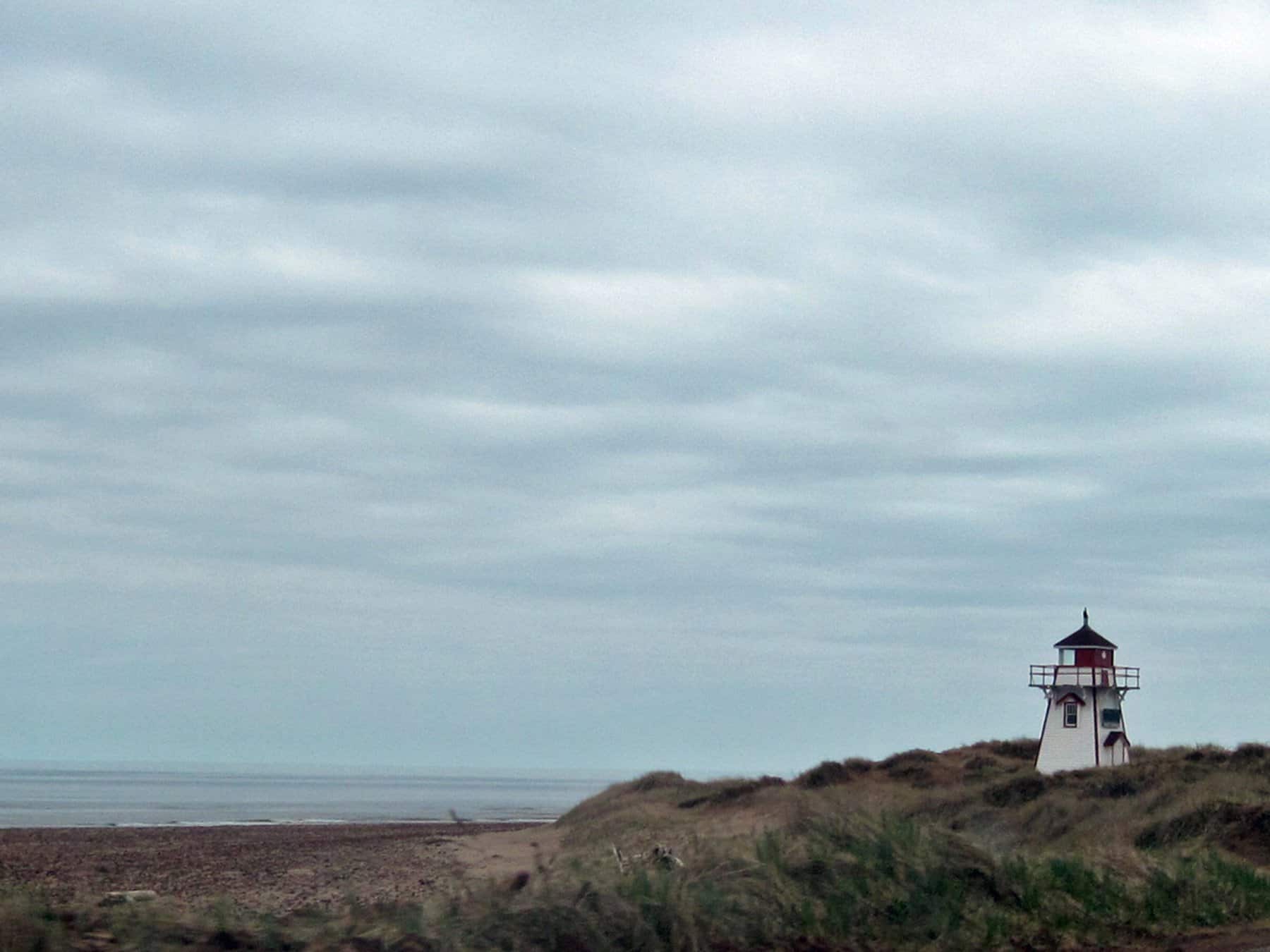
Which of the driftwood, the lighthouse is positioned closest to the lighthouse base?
the lighthouse

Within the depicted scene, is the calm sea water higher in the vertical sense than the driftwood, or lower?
Result: lower

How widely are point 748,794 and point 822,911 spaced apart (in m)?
28.8

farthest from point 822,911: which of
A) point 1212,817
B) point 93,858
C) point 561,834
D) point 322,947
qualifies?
point 561,834

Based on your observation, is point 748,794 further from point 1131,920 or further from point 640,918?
point 640,918

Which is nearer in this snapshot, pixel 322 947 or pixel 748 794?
pixel 322 947

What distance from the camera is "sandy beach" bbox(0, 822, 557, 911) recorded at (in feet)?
71.1

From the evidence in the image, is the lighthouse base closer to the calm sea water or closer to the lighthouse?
the lighthouse

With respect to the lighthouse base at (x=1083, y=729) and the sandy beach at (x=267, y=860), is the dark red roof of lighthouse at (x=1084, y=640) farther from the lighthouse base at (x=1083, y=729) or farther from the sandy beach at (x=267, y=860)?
the sandy beach at (x=267, y=860)

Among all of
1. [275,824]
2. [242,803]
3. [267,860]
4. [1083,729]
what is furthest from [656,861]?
[242,803]

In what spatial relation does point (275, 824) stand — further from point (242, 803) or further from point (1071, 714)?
point (1071, 714)

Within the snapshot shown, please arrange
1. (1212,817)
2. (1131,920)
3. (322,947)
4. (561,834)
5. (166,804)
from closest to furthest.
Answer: (322,947) → (1131,920) → (1212,817) → (561,834) → (166,804)

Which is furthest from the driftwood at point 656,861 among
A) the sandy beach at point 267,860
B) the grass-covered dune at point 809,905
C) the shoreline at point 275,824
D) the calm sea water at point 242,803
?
the shoreline at point 275,824

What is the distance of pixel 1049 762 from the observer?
50.6 meters

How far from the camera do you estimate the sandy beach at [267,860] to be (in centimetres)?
2167
